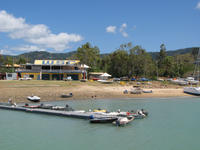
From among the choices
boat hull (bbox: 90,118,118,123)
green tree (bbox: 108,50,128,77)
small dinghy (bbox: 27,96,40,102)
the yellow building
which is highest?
green tree (bbox: 108,50,128,77)

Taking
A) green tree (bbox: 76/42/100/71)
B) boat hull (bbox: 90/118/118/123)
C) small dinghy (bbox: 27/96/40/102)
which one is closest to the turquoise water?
boat hull (bbox: 90/118/118/123)

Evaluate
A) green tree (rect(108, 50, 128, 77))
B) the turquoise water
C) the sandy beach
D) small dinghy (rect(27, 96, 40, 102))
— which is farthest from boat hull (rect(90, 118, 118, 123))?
green tree (rect(108, 50, 128, 77))

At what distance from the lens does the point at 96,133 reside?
24594mm

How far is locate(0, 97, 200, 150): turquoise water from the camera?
826 inches

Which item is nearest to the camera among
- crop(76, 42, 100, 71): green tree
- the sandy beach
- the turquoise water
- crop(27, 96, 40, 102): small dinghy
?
the turquoise water

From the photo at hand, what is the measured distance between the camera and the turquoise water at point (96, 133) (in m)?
21.0

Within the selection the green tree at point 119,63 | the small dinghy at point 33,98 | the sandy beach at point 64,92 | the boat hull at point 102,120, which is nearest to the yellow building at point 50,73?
the green tree at point 119,63

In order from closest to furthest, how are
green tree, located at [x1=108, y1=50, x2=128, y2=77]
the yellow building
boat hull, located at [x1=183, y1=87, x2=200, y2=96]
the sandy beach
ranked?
1. the sandy beach
2. boat hull, located at [x1=183, y1=87, x2=200, y2=96]
3. the yellow building
4. green tree, located at [x1=108, y1=50, x2=128, y2=77]

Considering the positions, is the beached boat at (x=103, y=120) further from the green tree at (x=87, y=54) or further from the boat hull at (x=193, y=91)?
the green tree at (x=87, y=54)

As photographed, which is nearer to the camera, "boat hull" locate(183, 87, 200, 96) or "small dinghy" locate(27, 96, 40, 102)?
"small dinghy" locate(27, 96, 40, 102)

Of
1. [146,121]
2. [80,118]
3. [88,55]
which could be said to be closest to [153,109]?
[146,121]

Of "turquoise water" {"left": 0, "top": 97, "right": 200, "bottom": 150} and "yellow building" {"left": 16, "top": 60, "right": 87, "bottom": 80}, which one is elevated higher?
"yellow building" {"left": 16, "top": 60, "right": 87, "bottom": 80}

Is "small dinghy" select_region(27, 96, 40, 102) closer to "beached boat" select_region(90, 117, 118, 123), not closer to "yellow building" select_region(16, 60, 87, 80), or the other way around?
"beached boat" select_region(90, 117, 118, 123)

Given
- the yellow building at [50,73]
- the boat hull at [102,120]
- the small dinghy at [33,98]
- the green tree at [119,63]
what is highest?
the green tree at [119,63]
